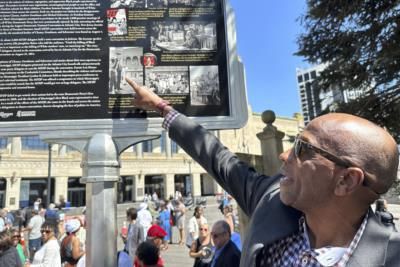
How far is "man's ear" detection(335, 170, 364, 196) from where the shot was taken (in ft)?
3.85

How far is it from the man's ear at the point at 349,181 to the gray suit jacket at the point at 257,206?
157mm


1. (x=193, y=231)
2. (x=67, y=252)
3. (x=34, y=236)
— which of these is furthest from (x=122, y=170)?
(x=67, y=252)

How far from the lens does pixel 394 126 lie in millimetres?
7949

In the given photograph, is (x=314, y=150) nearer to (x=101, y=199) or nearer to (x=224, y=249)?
(x=101, y=199)

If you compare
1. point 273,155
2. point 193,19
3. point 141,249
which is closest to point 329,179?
point 193,19

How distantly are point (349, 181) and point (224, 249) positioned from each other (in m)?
3.15

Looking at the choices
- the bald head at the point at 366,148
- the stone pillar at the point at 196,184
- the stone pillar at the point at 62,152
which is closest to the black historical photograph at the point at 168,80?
the bald head at the point at 366,148

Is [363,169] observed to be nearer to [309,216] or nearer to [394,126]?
[309,216]

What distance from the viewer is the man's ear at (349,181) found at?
46.2 inches

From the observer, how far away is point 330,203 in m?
1.25

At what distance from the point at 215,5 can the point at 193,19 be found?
209 mm

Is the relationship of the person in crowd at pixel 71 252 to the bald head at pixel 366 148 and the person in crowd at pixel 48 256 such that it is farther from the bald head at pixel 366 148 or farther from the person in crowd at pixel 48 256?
the bald head at pixel 366 148

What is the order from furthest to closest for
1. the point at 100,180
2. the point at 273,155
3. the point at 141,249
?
the point at 273,155 → the point at 141,249 → the point at 100,180

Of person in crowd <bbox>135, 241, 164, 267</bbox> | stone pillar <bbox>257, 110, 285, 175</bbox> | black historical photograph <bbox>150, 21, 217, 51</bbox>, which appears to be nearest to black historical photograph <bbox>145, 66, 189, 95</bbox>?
black historical photograph <bbox>150, 21, 217, 51</bbox>
